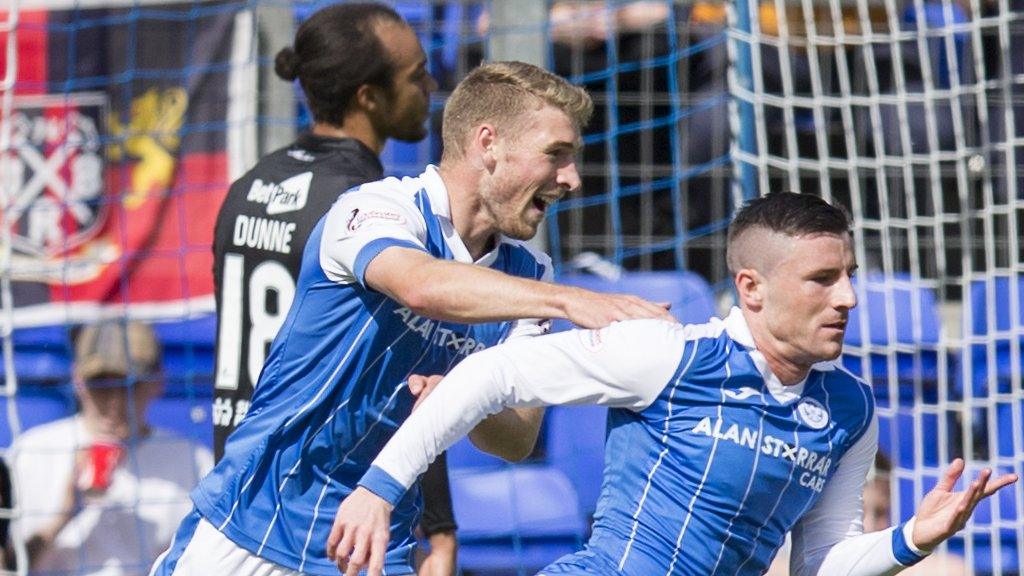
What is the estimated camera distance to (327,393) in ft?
9.77

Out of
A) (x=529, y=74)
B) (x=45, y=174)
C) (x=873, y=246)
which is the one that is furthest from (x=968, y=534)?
(x=45, y=174)

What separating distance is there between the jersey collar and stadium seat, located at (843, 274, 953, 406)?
9.23 ft

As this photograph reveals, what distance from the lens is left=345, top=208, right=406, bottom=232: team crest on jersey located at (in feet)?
9.44

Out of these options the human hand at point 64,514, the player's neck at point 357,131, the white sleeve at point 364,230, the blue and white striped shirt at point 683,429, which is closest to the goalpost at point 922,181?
the player's neck at point 357,131

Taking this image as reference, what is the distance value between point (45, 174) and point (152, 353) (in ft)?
3.09

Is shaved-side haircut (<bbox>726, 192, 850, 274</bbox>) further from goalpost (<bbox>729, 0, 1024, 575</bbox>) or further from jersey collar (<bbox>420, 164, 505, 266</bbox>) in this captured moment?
goalpost (<bbox>729, 0, 1024, 575</bbox>)

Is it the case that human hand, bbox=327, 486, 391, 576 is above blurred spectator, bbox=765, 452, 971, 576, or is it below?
above

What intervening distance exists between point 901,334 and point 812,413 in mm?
2789

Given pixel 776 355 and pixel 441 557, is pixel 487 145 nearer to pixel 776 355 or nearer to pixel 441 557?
pixel 776 355

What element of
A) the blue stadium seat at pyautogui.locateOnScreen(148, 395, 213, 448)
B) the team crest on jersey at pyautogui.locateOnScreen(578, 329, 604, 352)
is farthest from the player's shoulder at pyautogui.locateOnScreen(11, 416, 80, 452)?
the team crest on jersey at pyautogui.locateOnScreen(578, 329, 604, 352)

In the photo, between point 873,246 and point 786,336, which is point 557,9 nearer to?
point 873,246

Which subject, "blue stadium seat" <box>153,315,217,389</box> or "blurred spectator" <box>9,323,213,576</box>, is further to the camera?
"blue stadium seat" <box>153,315,217,389</box>

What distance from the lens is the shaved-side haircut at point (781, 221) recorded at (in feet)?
9.61

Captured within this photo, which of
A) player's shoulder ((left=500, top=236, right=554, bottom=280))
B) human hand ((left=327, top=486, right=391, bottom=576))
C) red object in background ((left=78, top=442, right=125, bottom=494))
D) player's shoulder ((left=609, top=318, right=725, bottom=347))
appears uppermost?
player's shoulder ((left=500, top=236, right=554, bottom=280))
